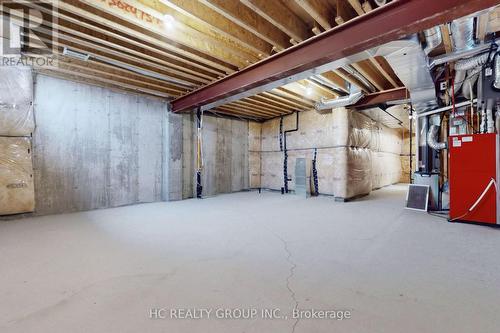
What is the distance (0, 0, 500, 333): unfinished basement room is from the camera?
5.54ft

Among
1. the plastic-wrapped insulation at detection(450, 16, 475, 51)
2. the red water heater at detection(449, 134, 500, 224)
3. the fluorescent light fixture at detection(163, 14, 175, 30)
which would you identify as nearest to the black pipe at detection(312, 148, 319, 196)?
the red water heater at detection(449, 134, 500, 224)

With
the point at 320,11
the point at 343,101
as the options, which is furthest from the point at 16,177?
the point at 343,101

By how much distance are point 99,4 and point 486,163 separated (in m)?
5.48

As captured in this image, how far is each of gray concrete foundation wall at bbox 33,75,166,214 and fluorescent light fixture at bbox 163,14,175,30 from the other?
294 centimetres

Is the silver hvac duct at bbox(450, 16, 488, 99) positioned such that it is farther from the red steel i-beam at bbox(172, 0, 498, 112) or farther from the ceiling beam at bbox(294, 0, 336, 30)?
the ceiling beam at bbox(294, 0, 336, 30)

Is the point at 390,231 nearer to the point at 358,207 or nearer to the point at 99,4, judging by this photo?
the point at 358,207

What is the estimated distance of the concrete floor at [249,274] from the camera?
4.91 ft

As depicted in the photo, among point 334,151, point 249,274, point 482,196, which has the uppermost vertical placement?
point 334,151

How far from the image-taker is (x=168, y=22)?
9.32 ft

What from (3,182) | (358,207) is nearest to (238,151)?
(358,207)

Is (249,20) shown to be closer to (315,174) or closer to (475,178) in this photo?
(475,178)

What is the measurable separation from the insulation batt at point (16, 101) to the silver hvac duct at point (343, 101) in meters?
5.92

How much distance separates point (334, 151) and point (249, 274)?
5.09 meters

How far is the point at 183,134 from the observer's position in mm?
6512
